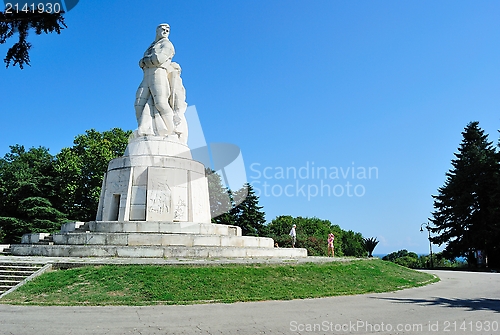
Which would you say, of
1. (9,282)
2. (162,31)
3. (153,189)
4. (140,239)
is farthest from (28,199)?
(9,282)

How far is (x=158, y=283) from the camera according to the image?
1002cm

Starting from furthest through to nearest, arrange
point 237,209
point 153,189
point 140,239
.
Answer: point 237,209 < point 153,189 < point 140,239

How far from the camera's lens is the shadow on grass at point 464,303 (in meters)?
9.41

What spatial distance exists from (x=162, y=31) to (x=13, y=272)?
1408cm

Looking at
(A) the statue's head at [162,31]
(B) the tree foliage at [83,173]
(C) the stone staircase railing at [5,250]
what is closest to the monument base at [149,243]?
(C) the stone staircase railing at [5,250]

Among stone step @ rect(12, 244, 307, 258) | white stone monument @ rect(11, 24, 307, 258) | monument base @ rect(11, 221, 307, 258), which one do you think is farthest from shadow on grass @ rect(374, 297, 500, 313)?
white stone monument @ rect(11, 24, 307, 258)

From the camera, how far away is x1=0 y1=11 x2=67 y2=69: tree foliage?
7117mm

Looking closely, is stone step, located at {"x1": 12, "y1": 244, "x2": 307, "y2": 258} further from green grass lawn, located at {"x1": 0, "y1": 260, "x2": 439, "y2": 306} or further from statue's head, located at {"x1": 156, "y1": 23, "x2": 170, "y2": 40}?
statue's head, located at {"x1": 156, "y1": 23, "x2": 170, "y2": 40}

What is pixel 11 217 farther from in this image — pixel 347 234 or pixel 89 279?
pixel 347 234

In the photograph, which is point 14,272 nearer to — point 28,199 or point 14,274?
point 14,274

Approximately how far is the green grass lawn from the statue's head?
45.4 ft

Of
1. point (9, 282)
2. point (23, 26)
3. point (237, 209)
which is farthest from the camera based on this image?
point (237, 209)

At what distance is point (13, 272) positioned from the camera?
36.9 feet

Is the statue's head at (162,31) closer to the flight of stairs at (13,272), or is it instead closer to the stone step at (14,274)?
the flight of stairs at (13,272)
